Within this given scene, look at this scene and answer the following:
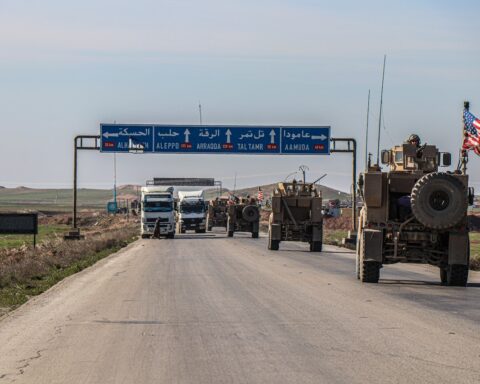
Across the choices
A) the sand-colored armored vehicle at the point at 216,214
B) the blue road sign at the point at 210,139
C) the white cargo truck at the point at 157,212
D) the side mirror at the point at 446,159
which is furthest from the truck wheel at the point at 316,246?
the sand-colored armored vehicle at the point at 216,214

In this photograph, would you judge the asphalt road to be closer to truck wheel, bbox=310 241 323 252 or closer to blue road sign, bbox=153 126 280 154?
truck wheel, bbox=310 241 323 252

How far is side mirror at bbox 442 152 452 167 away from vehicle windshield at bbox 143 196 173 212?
35.8m

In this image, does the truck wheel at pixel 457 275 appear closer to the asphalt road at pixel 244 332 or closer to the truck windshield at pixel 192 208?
the asphalt road at pixel 244 332

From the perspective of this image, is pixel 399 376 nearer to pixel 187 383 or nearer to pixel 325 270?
pixel 187 383

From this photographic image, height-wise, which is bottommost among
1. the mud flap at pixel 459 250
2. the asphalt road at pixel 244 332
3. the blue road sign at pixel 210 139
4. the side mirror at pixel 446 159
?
the asphalt road at pixel 244 332

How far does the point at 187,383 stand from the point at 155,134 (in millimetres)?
48078

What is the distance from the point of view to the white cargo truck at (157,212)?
56156mm

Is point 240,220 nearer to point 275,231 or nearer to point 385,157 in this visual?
point 275,231

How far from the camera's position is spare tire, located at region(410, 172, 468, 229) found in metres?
19.7

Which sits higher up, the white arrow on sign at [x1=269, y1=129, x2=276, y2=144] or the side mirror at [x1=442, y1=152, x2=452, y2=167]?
the white arrow on sign at [x1=269, y1=129, x2=276, y2=144]

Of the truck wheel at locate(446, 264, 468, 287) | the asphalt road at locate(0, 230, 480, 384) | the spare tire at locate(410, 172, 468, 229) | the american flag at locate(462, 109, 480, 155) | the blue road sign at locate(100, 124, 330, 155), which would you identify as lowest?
the asphalt road at locate(0, 230, 480, 384)

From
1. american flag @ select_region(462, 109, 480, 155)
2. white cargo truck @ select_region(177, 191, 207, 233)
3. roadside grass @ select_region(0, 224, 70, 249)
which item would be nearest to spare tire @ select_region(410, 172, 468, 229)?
american flag @ select_region(462, 109, 480, 155)

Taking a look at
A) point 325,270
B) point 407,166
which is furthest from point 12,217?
point 407,166

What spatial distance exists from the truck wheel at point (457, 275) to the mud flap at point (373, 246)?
1.51 metres
